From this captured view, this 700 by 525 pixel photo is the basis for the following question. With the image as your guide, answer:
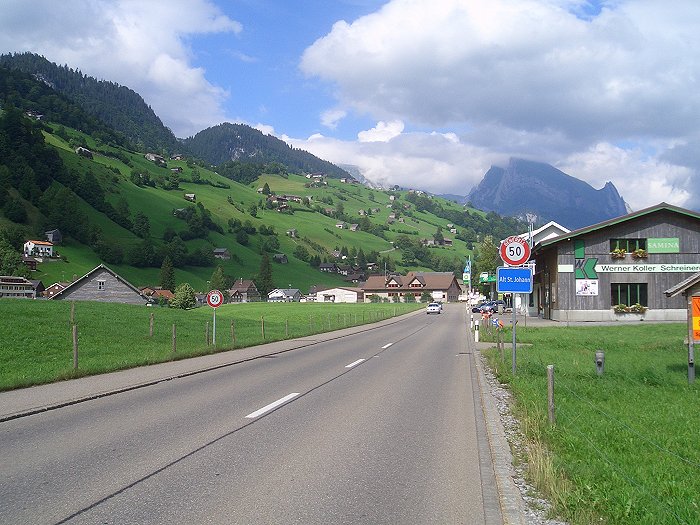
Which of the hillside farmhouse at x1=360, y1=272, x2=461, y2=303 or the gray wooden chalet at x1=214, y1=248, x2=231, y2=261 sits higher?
the gray wooden chalet at x1=214, y1=248, x2=231, y2=261

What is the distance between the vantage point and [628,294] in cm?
4062

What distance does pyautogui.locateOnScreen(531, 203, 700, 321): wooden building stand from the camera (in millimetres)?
40156

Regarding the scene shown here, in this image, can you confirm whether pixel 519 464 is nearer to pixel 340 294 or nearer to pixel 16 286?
pixel 16 286

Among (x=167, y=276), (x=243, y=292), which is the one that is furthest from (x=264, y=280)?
(x=167, y=276)

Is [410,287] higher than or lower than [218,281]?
lower

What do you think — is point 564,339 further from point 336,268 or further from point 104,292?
point 336,268

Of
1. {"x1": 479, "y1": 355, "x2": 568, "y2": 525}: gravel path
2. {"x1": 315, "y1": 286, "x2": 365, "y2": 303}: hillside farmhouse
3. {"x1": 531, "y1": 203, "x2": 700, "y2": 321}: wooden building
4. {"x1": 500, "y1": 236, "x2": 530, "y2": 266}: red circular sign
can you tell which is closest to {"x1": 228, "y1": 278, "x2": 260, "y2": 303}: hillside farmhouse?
{"x1": 315, "y1": 286, "x2": 365, "y2": 303}: hillside farmhouse

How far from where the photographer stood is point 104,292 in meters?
77.4

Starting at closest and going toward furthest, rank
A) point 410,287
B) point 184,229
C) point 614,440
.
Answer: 1. point 614,440
2. point 184,229
3. point 410,287

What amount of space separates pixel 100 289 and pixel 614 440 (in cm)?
7724

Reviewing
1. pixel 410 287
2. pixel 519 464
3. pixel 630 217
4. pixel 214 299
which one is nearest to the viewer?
pixel 519 464

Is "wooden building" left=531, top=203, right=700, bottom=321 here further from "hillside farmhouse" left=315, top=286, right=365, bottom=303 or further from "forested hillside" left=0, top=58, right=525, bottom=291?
"hillside farmhouse" left=315, top=286, right=365, bottom=303

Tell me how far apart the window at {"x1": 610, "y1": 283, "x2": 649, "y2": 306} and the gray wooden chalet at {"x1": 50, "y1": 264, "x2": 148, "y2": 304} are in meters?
57.5

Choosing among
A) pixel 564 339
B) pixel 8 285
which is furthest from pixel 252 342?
pixel 8 285
